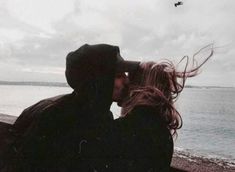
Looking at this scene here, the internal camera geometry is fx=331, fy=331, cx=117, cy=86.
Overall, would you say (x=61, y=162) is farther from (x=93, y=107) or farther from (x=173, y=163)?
(x=173, y=163)

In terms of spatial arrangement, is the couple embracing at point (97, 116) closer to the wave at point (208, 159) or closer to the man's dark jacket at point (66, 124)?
the man's dark jacket at point (66, 124)

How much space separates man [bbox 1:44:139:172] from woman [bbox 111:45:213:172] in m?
0.12

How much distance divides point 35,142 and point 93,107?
0.42m

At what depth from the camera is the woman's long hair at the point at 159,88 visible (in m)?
1.99

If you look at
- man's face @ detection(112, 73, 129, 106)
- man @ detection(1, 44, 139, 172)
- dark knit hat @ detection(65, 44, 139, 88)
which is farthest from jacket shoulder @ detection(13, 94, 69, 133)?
man's face @ detection(112, 73, 129, 106)

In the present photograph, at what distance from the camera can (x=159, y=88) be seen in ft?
6.79

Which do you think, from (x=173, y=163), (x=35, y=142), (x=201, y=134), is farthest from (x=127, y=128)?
(x=201, y=134)

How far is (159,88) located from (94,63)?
1.45 feet

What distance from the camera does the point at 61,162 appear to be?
211 centimetres

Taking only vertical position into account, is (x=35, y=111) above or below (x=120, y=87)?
below

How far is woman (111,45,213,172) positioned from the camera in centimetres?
188

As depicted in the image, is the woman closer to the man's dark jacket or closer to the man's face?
the man's face

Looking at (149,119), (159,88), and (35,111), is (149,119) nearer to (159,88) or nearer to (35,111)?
(159,88)

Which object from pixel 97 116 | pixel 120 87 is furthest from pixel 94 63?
pixel 97 116
